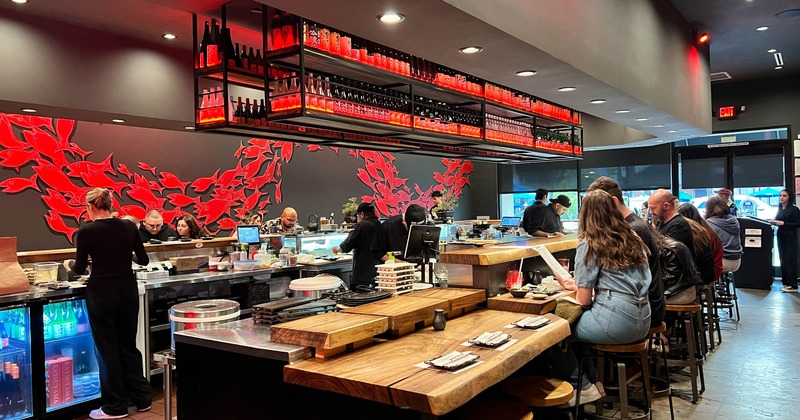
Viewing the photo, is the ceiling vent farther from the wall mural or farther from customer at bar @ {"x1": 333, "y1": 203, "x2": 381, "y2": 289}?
customer at bar @ {"x1": 333, "y1": 203, "x2": 381, "y2": 289}

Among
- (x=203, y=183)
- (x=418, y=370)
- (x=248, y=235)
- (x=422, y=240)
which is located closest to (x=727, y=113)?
(x=422, y=240)

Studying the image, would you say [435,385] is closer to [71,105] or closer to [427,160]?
[71,105]

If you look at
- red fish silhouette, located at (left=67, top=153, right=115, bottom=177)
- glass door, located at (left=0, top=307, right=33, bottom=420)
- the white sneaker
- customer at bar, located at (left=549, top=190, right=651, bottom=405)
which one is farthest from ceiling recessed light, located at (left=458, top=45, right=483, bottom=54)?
red fish silhouette, located at (left=67, top=153, right=115, bottom=177)

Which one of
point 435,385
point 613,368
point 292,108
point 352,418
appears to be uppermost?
point 292,108

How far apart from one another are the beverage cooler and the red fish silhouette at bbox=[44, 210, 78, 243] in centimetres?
321

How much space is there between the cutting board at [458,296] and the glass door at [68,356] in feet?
9.48

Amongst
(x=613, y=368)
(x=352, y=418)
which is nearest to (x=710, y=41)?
(x=613, y=368)

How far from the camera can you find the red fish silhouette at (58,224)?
274 inches

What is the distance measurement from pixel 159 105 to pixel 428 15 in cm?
356

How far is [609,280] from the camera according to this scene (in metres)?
3.06

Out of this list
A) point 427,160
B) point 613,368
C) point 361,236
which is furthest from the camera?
point 427,160

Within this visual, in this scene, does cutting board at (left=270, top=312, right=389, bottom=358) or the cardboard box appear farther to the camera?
the cardboard box

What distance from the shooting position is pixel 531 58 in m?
3.85

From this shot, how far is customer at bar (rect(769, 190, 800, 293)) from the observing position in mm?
9195
